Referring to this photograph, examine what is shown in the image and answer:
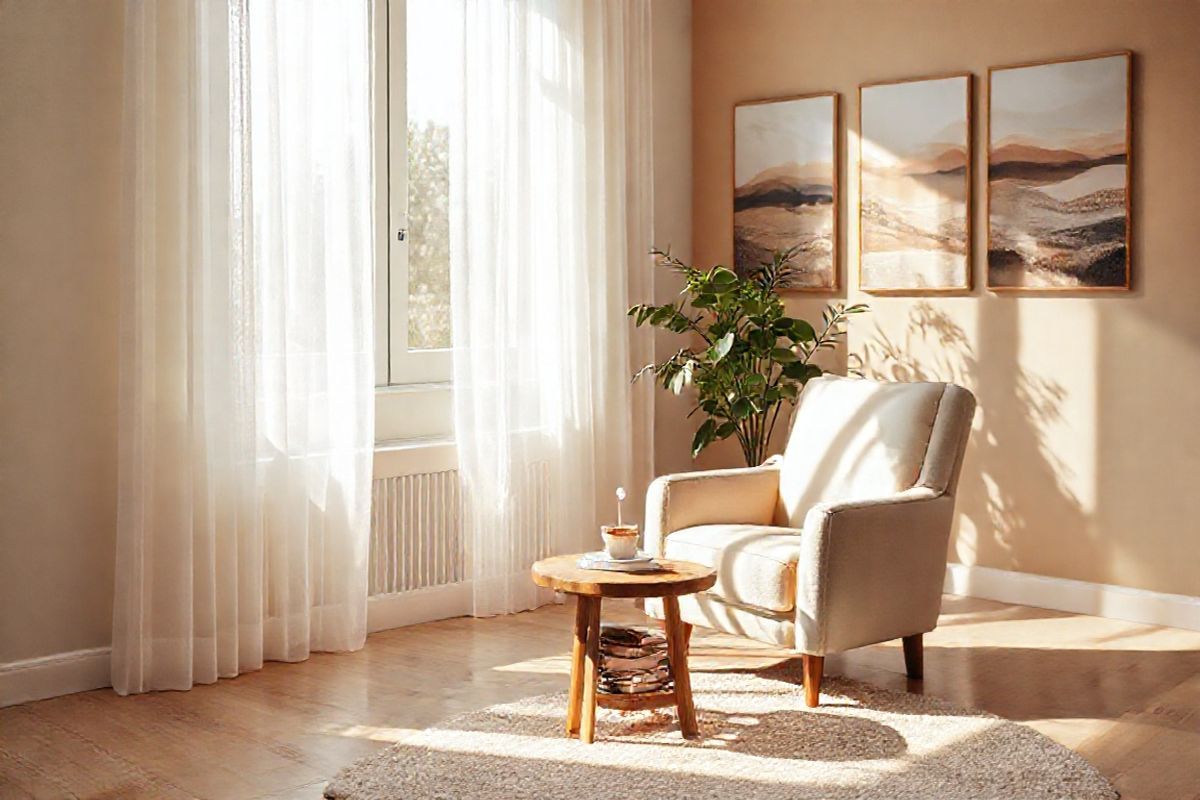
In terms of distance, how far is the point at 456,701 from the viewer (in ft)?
13.5

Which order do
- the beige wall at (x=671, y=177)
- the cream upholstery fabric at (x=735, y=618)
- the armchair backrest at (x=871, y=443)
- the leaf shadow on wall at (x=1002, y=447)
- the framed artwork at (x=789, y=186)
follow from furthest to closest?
the beige wall at (x=671, y=177) < the framed artwork at (x=789, y=186) < the leaf shadow on wall at (x=1002, y=447) < the armchair backrest at (x=871, y=443) < the cream upholstery fabric at (x=735, y=618)

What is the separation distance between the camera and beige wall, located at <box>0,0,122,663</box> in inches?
160

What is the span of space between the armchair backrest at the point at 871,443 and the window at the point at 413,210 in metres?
1.53

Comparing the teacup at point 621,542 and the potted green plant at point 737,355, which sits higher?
the potted green plant at point 737,355

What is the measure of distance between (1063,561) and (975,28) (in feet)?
7.12

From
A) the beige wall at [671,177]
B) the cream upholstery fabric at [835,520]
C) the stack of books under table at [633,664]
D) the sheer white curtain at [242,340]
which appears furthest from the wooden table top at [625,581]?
the beige wall at [671,177]

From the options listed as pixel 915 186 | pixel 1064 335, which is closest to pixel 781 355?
pixel 915 186

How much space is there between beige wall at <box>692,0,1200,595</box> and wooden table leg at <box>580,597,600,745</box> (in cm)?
249

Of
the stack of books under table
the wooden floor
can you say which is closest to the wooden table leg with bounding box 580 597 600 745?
the stack of books under table

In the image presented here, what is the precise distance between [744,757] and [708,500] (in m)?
1.17

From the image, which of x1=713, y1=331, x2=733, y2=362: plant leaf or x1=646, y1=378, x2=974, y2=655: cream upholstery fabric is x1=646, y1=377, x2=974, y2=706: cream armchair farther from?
x1=713, y1=331, x2=733, y2=362: plant leaf

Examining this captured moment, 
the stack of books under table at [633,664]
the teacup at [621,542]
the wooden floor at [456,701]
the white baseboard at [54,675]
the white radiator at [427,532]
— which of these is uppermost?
the teacup at [621,542]

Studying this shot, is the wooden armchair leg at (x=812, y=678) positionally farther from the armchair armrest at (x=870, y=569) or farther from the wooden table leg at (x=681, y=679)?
the wooden table leg at (x=681, y=679)

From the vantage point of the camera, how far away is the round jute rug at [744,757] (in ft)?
10.8
